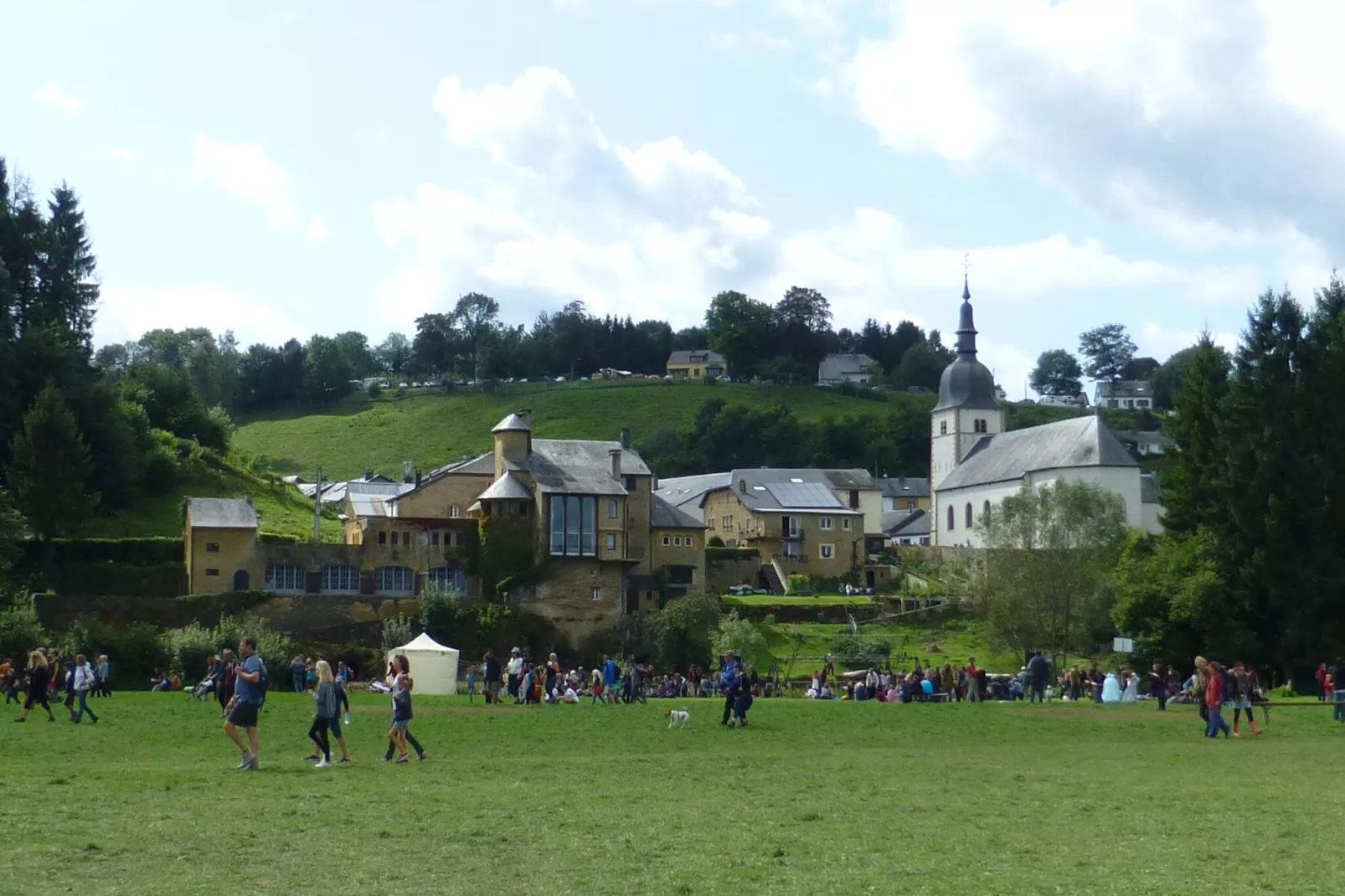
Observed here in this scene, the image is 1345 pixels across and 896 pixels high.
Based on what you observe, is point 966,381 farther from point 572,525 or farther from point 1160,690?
point 1160,690

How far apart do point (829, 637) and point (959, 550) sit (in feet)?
77.7

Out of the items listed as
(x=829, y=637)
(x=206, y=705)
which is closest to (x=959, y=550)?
(x=829, y=637)

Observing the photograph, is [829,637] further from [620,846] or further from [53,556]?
[620,846]

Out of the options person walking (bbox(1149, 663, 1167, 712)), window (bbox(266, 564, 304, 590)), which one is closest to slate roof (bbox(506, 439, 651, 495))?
window (bbox(266, 564, 304, 590))

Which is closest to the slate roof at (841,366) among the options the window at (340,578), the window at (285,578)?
the window at (340,578)

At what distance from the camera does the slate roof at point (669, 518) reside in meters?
82.4

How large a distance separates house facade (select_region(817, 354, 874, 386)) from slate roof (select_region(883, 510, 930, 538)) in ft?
113

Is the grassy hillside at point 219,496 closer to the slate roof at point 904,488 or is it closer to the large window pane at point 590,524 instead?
the large window pane at point 590,524

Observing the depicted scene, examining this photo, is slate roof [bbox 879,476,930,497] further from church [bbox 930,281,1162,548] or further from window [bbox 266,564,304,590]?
window [bbox 266,564,304,590]

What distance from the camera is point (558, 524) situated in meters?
73.6

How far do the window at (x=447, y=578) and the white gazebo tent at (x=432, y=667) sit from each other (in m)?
24.2

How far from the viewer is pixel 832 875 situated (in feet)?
44.1

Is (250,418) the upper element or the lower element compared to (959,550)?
upper

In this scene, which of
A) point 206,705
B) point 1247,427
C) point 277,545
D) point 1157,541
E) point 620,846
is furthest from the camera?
point 277,545
